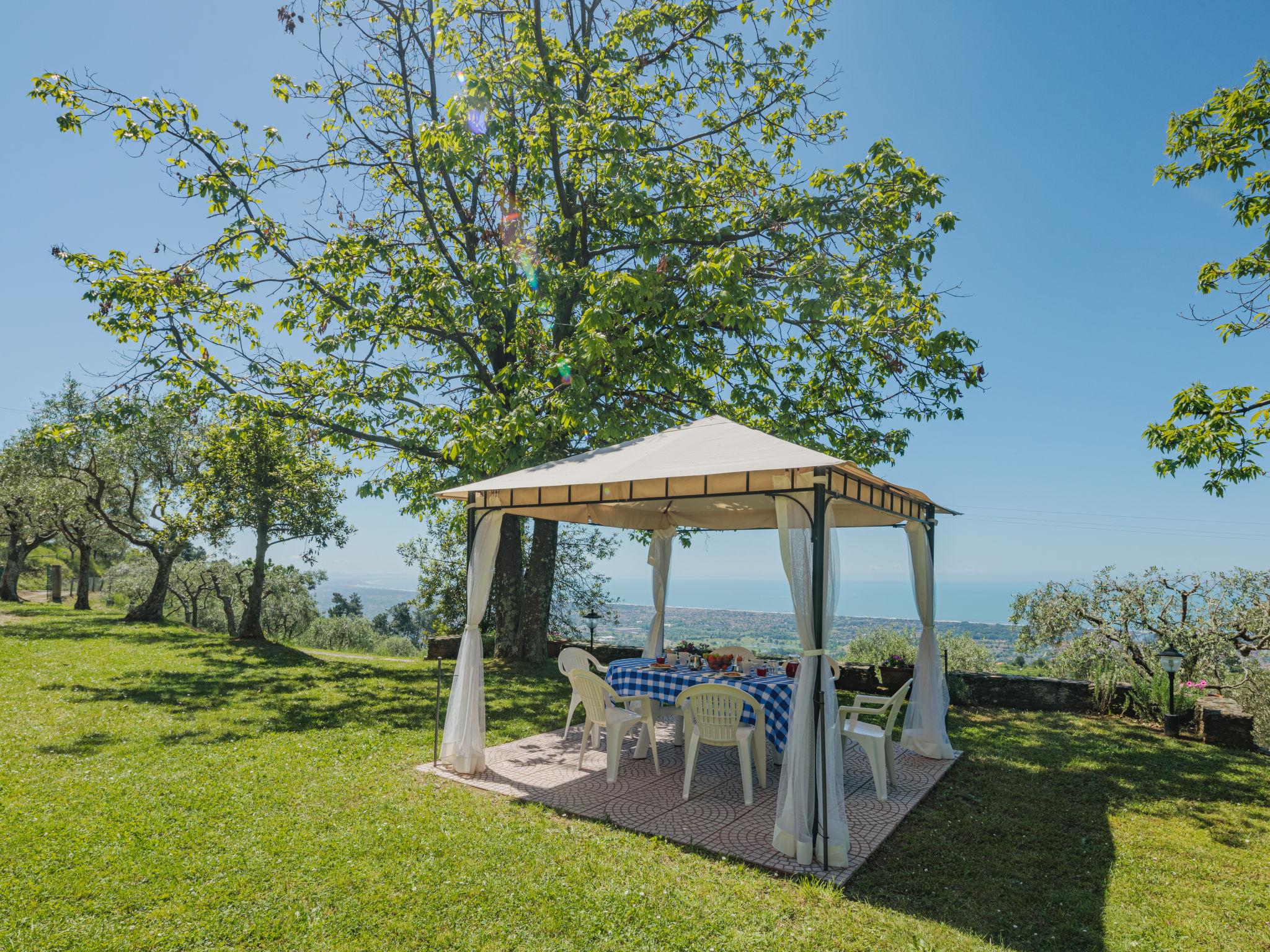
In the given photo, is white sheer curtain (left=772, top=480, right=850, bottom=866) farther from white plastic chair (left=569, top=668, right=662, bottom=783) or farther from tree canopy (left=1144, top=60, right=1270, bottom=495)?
tree canopy (left=1144, top=60, right=1270, bottom=495)

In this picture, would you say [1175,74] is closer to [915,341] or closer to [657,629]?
[915,341]

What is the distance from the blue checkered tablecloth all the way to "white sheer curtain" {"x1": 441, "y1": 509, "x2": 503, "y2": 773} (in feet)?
4.51

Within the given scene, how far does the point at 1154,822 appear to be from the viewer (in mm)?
4992

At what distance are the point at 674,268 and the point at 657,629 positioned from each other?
4.99 meters

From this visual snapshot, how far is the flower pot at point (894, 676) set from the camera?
9.77m

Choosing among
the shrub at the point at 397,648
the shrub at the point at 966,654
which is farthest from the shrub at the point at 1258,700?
the shrub at the point at 397,648

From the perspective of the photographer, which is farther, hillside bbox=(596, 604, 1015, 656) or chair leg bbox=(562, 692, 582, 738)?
hillside bbox=(596, 604, 1015, 656)

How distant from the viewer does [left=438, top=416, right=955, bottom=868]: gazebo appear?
13.5 feet

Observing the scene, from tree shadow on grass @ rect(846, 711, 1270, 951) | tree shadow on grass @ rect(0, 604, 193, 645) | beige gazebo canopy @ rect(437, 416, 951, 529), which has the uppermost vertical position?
beige gazebo canopy @ rect(437, 416, 951, 529)

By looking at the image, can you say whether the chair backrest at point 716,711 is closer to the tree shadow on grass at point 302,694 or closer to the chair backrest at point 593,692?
the chair backrest at point 593,692

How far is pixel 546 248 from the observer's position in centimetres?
1046

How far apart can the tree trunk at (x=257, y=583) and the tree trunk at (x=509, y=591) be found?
529 centimetres

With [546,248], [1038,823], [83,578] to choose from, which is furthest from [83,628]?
[1038,823]

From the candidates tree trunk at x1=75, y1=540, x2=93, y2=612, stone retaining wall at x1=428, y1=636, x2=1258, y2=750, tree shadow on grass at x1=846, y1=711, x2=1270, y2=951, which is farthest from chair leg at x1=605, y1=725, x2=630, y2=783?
tree trunk at x1=75, y1=540, x2=93, y2=612
